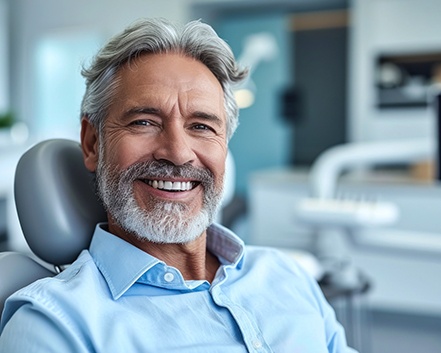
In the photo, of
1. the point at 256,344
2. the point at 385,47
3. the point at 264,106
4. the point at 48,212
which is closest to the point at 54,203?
the point at 48,212

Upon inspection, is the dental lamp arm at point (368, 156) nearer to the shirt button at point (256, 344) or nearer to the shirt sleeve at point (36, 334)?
the shirt button at point (256, 344)

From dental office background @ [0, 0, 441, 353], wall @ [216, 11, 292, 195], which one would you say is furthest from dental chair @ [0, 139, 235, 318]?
wall @ [216, 11, 292, 195]

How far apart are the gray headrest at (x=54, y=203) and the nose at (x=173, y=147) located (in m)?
0.21

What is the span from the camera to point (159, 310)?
101 cm

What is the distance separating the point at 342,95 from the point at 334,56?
1.17 feet

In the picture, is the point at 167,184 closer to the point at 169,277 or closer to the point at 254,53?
the point at 169,277

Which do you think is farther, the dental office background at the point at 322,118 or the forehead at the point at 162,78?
the dental office background at the point at 322,118

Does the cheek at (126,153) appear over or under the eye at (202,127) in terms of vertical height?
under

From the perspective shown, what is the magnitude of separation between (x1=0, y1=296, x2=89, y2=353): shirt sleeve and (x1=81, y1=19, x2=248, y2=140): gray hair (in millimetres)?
407

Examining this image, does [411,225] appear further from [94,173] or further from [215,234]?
[94,173]

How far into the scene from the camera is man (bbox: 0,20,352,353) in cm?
100

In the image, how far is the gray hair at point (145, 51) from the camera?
43.6 inches

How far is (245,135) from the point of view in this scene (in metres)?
5.16

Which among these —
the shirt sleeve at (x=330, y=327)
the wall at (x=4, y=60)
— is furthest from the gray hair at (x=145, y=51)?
the wall at (x=4, y=60)
